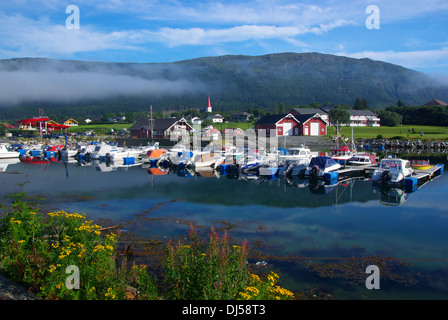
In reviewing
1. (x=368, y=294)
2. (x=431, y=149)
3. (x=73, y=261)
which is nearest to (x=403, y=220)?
(x=368, y=294)

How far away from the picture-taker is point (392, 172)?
27.6 metres

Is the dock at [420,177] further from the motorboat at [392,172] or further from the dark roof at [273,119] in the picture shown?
the dark roof at [273,119]

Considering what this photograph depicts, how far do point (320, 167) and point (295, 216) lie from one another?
13.1m

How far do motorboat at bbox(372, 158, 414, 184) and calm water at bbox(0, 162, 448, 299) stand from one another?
116 cm

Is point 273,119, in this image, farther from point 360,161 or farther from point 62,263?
point 62,263

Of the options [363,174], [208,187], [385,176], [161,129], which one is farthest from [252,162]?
[161,129]

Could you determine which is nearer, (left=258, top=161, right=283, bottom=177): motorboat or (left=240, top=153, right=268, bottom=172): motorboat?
(left=258, top=161, right=283, bottom=177): motorboat

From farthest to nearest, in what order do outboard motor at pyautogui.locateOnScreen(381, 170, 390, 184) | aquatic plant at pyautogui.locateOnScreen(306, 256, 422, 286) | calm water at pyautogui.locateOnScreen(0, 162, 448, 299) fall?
outboard motor at pyautogui.locateOnScreen(381, 170, 390, 184) < calm water at pyautogui.locateOnScreen(0, 162, 448, 299) < aquatic plant at pyautogui.locateOnScreen(306, 256, 422, 286)

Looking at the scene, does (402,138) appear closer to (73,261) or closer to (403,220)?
(403,220)

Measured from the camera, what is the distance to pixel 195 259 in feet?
25.4

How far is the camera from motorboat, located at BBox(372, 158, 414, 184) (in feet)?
89.8

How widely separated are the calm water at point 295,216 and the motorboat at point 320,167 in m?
1.80
